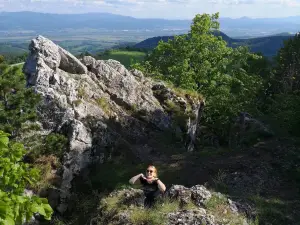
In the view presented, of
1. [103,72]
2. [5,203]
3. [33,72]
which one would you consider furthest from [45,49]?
[5,203]

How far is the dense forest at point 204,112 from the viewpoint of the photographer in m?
5.90

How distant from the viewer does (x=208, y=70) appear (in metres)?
38.9

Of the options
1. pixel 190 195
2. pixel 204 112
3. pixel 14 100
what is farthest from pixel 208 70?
pixel 190 195

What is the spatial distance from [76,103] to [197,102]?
12465mm

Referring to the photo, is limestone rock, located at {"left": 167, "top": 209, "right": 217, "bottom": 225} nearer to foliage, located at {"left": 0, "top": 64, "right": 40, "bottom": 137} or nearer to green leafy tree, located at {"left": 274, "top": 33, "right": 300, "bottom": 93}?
foliage, located at {"left": 0, "top": 64, "right": 40, "bottom": 137}

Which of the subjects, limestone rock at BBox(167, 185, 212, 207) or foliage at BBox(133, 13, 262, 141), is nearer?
limestone rock at BBox(167, 185, 212, 207)

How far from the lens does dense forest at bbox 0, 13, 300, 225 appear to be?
5.90 meters

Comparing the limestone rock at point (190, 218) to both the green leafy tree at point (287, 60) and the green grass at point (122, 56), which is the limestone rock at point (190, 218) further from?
the green grass at point (122, 56)

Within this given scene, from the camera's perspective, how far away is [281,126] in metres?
31.5

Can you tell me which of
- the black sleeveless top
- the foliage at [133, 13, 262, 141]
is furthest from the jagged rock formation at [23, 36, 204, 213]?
the black sleeveless top

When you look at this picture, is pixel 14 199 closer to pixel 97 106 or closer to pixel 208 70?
pixel 97 106

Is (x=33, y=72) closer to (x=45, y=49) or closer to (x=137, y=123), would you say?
(x=45, y=49)

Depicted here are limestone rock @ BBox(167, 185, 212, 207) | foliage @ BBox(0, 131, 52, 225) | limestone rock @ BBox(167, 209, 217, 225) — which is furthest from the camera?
limestone rock @ BBox(167, 185, 212, 207)

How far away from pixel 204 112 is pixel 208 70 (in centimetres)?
701
